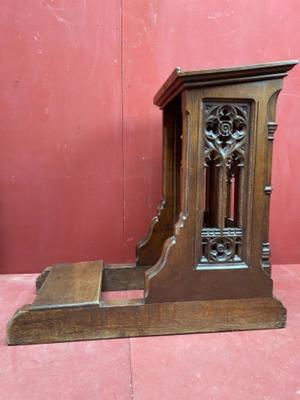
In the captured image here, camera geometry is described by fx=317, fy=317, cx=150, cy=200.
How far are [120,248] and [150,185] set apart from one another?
0.29 metres

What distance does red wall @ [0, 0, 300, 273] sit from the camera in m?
1.19

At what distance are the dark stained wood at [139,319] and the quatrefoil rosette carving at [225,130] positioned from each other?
39cm

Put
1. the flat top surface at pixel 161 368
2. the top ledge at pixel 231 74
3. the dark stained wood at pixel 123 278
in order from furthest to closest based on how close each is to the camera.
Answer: the dark stained wood at pixel 123 278 < the top ledge at pixel 231 74 < the flat top surface at pixel 161 368

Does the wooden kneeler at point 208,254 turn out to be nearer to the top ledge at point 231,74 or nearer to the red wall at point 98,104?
the top ledge at point 231,74

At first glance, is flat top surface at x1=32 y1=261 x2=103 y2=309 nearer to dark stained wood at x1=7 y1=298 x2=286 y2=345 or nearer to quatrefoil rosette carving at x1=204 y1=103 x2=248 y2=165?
dark stained wood at x1=7 y1=298 x2=286 y2=345

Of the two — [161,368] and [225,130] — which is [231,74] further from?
[161,368]

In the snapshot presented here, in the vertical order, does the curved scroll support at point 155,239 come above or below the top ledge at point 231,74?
below

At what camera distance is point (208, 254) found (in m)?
0.83

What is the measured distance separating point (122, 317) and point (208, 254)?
27cm

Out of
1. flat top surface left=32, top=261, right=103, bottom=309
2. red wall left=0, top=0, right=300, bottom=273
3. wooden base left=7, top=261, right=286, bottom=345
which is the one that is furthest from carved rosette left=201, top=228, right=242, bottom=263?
red wall left=0, top=0, right=300, bottom=273

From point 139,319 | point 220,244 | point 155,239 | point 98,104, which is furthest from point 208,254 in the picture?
point 98,104

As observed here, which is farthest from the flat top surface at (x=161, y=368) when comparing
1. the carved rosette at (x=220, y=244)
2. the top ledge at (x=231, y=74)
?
the top ledge at (x=231, y=74)

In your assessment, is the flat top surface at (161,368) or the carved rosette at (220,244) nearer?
the flat top surface at (161,368)

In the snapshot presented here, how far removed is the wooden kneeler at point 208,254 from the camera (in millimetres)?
776
